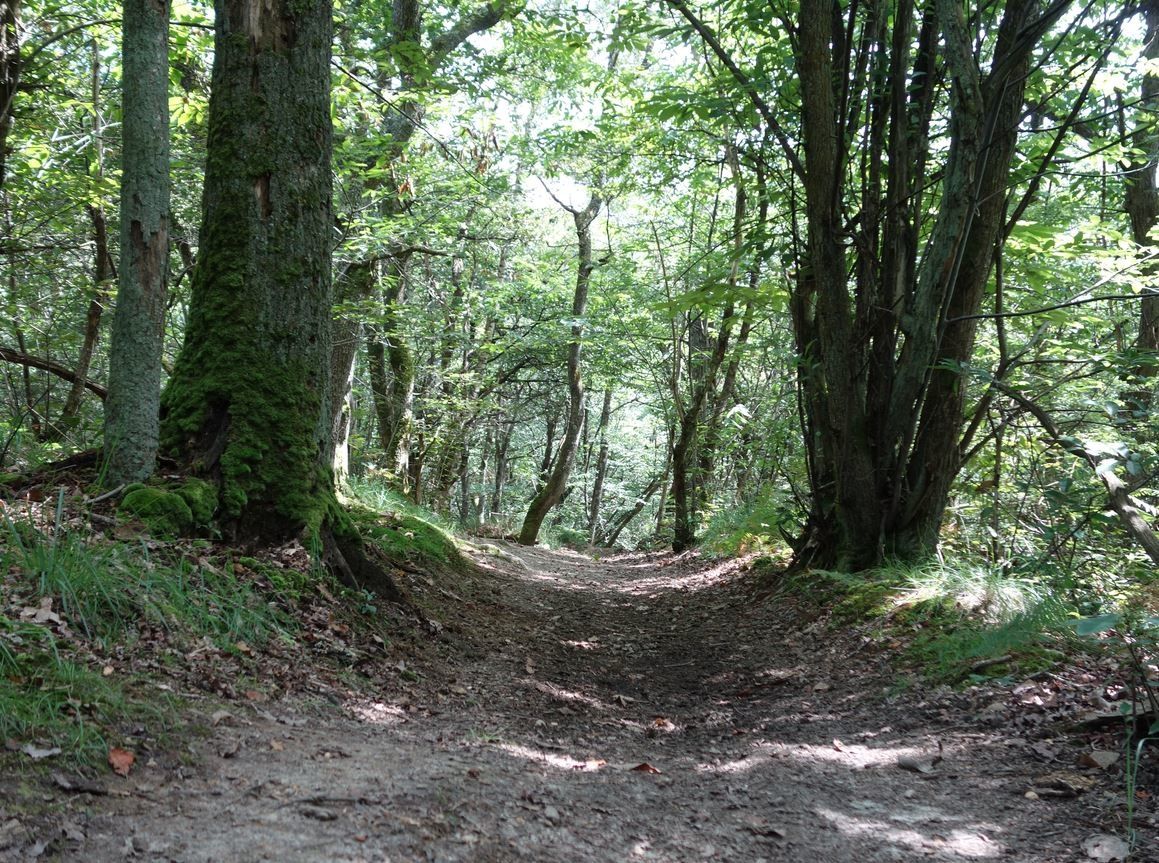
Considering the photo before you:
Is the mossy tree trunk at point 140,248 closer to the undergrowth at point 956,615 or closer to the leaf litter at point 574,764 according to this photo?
the leaf litter at point 574,764

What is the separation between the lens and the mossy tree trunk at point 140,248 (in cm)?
434

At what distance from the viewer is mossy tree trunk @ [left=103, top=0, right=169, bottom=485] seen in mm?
4336

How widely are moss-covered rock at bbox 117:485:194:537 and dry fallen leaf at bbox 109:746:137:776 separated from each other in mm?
1897

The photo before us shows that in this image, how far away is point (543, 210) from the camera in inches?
894

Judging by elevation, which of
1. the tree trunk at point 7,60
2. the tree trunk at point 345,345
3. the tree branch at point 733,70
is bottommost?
the tree trunk at point 345,345

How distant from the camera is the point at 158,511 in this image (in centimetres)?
423

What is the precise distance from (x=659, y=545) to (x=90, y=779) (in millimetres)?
17276

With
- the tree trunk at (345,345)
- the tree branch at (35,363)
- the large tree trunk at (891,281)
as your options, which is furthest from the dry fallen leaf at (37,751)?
the tree trunk at (345,345)

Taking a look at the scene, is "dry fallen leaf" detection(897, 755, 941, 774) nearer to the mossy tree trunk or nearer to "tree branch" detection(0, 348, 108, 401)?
the mossy tree trunk

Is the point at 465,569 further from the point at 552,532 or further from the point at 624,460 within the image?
the point at 624,460

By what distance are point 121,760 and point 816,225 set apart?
6385mm

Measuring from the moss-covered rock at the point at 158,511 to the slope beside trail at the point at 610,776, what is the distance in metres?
1.36

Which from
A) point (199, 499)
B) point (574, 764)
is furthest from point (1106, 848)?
point (199, 499)

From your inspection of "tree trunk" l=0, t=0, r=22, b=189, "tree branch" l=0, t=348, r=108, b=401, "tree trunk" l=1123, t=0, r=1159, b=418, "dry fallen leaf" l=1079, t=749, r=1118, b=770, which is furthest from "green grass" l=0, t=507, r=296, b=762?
"tree trunk" l=1123, t=0, r=1159, b=418
